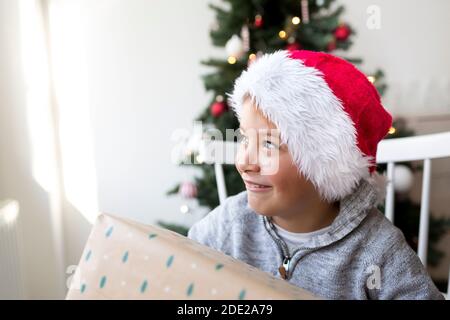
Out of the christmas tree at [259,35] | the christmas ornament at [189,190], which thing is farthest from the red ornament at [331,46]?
the christmas ornament at [189,190]

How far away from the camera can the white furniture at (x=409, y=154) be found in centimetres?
99

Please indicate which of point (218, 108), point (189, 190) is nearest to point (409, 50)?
point (218, 108)

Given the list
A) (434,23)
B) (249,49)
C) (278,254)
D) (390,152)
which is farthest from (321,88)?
(434,23)

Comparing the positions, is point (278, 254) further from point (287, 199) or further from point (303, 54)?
point (303, 54)

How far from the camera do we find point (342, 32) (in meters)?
1.43

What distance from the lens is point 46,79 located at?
5.64 feet

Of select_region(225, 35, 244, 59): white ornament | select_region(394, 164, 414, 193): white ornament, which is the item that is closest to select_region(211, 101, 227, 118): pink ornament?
select_region(225, 35, 244, 59): white ornament

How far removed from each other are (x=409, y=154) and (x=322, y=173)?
0.43 meters

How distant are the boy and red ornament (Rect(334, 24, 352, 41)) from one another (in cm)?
76

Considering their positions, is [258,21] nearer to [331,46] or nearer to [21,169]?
[331,46]

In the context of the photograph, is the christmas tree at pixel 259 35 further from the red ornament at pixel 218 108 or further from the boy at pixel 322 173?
the boy at pixel 322 173

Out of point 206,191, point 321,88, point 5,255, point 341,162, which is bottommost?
point 5,255

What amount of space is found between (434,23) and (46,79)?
1.51 metres

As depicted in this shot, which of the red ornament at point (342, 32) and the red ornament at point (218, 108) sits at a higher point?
the red ornament at point (342, 32)
